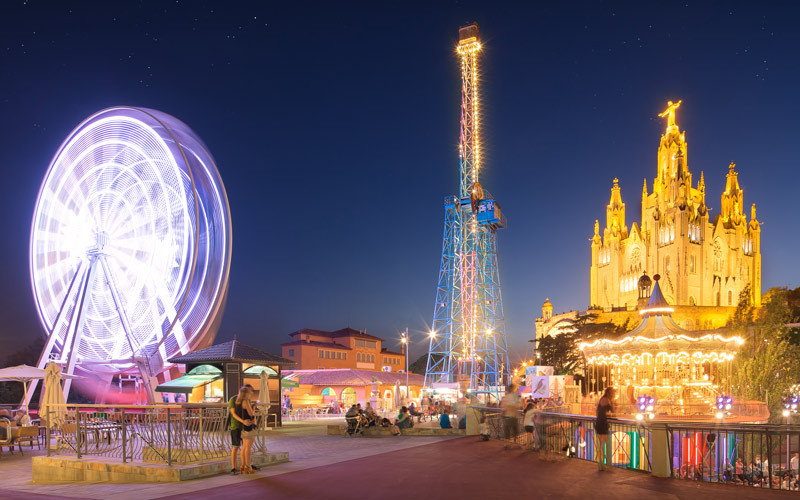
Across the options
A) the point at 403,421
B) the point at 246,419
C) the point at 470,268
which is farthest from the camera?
the point at 470,268

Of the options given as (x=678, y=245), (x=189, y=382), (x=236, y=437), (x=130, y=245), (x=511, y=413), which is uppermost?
(x=678, y=245)

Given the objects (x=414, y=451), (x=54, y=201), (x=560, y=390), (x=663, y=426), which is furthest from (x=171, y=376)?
(x=663, y=426)

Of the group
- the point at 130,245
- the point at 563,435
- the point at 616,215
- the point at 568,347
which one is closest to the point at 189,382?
the point at 130,245

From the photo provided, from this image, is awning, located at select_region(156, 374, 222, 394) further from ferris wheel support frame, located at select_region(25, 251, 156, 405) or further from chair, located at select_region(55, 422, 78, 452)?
chair, located at select_region(55, 422, 78, 452)

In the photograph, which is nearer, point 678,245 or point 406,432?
point 406,432

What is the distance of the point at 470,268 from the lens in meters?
51.7

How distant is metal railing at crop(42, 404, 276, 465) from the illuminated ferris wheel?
10749 millimetres

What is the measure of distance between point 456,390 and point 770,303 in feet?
69.3

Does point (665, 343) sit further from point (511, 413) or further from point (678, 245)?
point (678, 245)

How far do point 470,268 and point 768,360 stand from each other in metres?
Result: 25.0

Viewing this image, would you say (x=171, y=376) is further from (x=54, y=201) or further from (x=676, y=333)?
(x=676, y=333)

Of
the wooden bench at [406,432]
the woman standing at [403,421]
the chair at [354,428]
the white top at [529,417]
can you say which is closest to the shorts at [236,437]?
the white top at [529,417]

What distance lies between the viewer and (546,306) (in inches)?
4026

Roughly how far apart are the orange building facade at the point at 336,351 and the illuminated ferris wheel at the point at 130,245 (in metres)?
39.8
